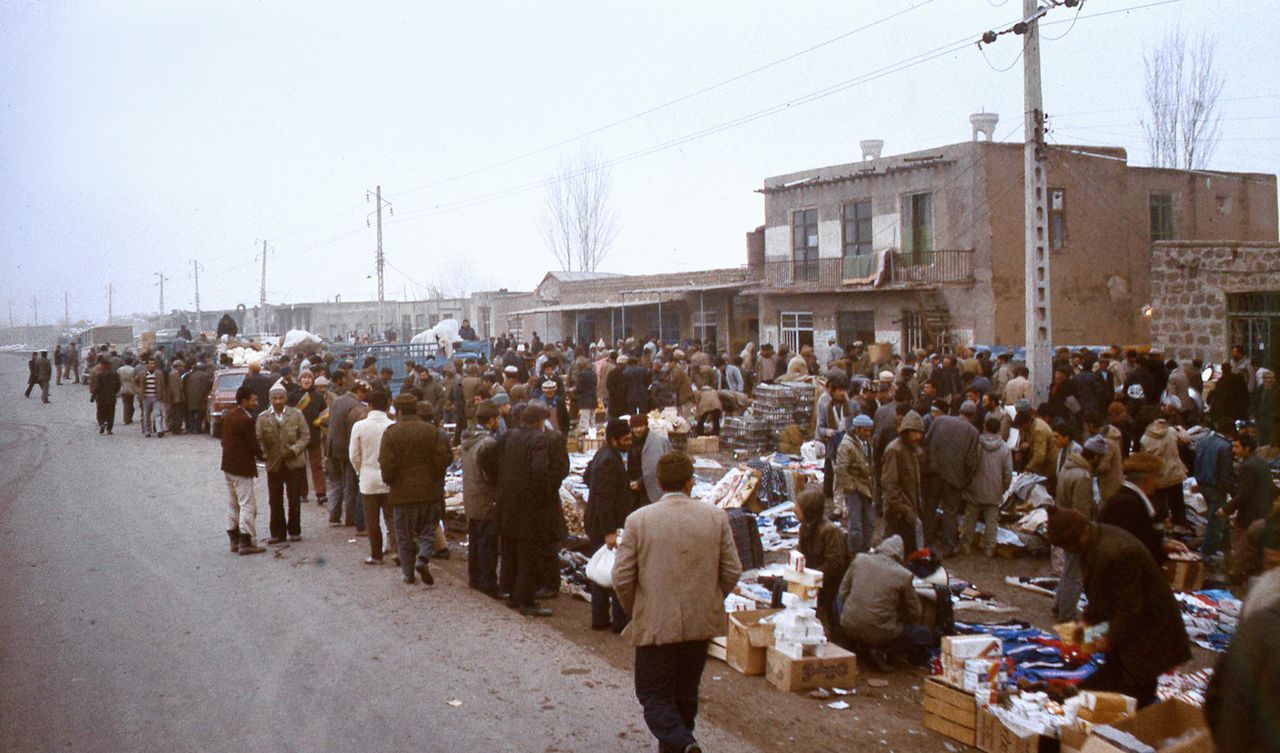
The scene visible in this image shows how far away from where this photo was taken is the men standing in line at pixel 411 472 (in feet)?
31.6

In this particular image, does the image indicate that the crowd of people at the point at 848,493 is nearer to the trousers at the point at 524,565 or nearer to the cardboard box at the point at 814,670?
the trousers at the point at 524,565

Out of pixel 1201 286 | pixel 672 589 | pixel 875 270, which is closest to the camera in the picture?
pixel 672 589

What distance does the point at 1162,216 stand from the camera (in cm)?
3216

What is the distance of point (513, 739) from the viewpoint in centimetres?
612

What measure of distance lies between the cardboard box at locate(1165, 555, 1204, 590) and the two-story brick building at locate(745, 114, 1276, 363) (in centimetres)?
1987

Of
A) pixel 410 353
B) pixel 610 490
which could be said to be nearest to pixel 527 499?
pixel 610 490

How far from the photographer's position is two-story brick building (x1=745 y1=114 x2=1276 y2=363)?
1160 inches

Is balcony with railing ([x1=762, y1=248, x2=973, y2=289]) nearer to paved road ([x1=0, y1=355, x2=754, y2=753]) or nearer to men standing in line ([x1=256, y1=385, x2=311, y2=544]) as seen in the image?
paved road ([x1=0, y1=355, x2=754, y2=753])

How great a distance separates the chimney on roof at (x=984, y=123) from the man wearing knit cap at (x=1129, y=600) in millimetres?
27999

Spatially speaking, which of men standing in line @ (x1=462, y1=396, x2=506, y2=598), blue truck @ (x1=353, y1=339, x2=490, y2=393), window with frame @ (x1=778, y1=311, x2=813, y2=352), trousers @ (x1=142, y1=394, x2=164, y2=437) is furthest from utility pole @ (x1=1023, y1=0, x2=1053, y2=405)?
trousers @ (x1=142, y1=394, x2=164, y2=437)

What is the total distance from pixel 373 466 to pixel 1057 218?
999 inches

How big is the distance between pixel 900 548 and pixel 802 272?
27.6 m

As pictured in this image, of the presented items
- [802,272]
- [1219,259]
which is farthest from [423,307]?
[1219,259]

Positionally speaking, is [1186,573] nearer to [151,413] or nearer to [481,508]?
[481,508]
